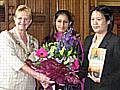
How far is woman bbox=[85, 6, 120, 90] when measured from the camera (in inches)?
69.1

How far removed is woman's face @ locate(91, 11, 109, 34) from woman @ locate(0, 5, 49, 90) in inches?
16.2

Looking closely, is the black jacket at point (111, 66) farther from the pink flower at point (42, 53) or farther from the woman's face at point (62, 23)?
the woman's face at point (62, 23)

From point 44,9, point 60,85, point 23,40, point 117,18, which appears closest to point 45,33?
point 44,9

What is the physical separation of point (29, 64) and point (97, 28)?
0.42 meters

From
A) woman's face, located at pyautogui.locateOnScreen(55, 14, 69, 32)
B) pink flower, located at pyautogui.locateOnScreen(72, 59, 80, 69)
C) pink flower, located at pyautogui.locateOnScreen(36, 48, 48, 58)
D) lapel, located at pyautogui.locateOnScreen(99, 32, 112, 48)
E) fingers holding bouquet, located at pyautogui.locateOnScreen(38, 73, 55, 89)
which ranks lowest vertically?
fingers holding bouquet, located at pyautogui.locateOnScreen(38, 73, 55, 89)

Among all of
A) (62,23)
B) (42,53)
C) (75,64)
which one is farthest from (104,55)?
(62,23)

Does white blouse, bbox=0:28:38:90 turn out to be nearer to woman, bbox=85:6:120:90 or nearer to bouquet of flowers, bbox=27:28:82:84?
bouquet of flowers, bbox=27:28:82:84

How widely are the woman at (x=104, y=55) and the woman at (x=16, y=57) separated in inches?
14.3

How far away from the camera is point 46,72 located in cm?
179

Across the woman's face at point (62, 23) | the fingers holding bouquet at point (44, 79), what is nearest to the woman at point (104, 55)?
the fingers holding bouquet at point (44, 79)

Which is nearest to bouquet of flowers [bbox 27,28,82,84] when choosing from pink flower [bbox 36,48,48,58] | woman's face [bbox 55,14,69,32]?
pink flower [bbox 36,48,48,58]

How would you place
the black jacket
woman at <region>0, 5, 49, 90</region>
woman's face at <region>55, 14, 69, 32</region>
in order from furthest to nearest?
woman's face at <region>55, 14, 69, 32</region>
woman at <region>0, 5, 49, 90</region>
the black jacket

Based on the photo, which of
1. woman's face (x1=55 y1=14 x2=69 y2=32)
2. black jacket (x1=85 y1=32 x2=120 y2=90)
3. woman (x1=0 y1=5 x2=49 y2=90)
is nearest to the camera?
black jacket (x1=85 y1=32 x2=120 y2=90)

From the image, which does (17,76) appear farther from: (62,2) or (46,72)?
(62,2)
